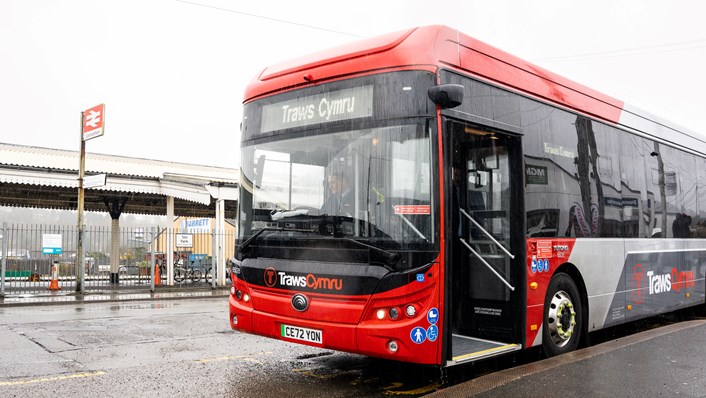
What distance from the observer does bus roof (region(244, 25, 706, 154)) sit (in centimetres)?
592

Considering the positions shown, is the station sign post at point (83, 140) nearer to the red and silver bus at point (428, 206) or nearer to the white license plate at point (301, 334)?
the red and silver bus at point (428, 206)

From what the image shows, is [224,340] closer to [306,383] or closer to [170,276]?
[306,383]

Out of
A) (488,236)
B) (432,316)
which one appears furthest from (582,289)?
(432,316)

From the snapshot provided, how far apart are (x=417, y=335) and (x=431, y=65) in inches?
97.4

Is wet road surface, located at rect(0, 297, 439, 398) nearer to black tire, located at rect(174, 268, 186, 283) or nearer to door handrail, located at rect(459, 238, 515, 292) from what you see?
door handrail, located at rect(459, 238, 515, 292)

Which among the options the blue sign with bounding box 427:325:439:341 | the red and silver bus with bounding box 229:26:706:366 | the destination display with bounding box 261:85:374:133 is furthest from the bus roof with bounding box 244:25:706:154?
the blue sign with bounding box 427:325:439:341

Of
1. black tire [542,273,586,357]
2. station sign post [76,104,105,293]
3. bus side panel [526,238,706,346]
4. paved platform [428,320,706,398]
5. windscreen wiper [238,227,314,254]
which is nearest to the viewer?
paved platform [428,320,706,398]

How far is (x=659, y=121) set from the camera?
10094 millimetres

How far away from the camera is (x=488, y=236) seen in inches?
257

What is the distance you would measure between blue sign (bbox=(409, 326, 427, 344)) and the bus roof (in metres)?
2.38

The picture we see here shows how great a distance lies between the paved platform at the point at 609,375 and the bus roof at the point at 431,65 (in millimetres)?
2889

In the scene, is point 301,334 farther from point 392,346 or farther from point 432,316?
point 432,316

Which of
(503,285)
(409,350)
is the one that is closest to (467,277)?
(503,285)

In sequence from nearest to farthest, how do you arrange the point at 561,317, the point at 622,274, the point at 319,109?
1. the point at 319,109
2. the point at 561,317
3. the point at 622,274
